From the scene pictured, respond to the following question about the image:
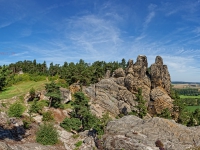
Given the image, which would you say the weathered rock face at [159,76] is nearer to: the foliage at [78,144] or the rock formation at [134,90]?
the rock formation at [134,90]

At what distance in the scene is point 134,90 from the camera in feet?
216

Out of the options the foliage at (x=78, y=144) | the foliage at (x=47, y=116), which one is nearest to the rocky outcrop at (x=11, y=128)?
Result: the foliage at (x=47, y=116)

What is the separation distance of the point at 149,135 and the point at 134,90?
39971 mm

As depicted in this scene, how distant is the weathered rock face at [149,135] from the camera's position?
24391 mm

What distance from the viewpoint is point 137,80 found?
6650cm

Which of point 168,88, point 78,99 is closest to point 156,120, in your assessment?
point 78,99

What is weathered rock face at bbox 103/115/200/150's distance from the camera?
24.4 meters

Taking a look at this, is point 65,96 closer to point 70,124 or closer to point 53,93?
point 53,93

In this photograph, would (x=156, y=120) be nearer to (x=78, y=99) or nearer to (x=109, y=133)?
(x=109, y=133)

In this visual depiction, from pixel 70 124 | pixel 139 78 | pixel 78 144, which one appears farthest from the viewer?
pixel 139 78

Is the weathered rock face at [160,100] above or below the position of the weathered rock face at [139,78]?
below

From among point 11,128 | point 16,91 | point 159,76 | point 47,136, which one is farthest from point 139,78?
point 11,128

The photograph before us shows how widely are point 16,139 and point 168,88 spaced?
55.7 metres

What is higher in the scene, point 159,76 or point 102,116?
point 159,76
